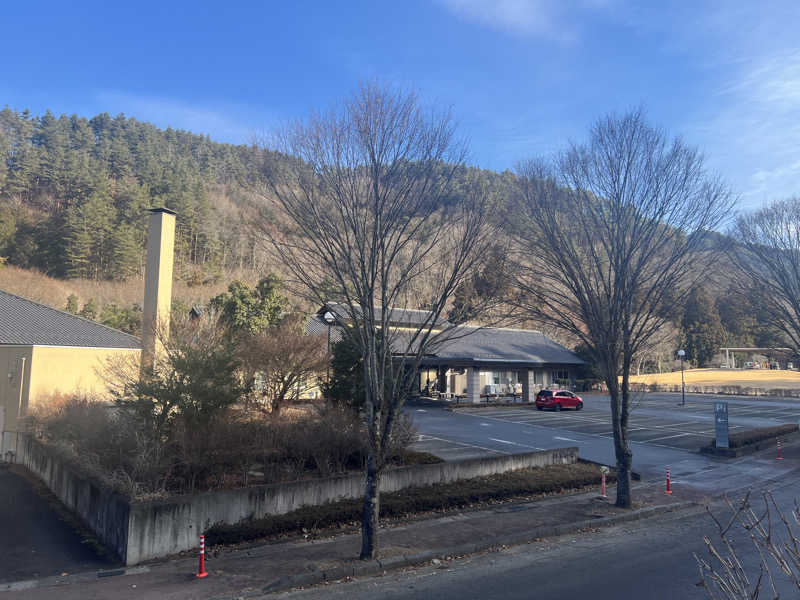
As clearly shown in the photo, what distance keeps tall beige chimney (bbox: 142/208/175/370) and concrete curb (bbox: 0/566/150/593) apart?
10.9m

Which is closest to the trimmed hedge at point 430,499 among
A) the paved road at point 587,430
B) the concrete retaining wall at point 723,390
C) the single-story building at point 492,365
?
the paved road at point 587,430

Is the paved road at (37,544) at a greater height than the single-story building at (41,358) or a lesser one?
lesser

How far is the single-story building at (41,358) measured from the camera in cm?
1941

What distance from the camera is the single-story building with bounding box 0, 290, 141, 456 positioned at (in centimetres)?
1941

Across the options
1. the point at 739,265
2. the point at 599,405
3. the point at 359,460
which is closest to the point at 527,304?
the point at 359,460

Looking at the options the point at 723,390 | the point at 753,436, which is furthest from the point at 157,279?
the point at 723,390

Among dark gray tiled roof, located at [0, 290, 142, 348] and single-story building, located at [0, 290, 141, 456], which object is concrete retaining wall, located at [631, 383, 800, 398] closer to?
dark gray tiled roof, located at [0, 290, 142, 348]

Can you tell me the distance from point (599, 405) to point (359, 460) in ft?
102

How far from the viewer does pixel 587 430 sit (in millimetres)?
26938

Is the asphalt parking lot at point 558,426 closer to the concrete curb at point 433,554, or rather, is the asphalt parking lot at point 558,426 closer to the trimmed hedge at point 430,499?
the trimmed hedge at point 430,499

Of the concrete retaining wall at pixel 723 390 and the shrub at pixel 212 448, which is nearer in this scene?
the shrub at pixel 212 448

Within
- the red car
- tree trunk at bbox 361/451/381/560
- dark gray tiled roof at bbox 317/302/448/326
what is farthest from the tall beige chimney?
the red car

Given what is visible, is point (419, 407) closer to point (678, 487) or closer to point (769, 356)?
point (678, 487)

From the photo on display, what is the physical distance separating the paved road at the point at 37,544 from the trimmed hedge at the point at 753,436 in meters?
22.3
